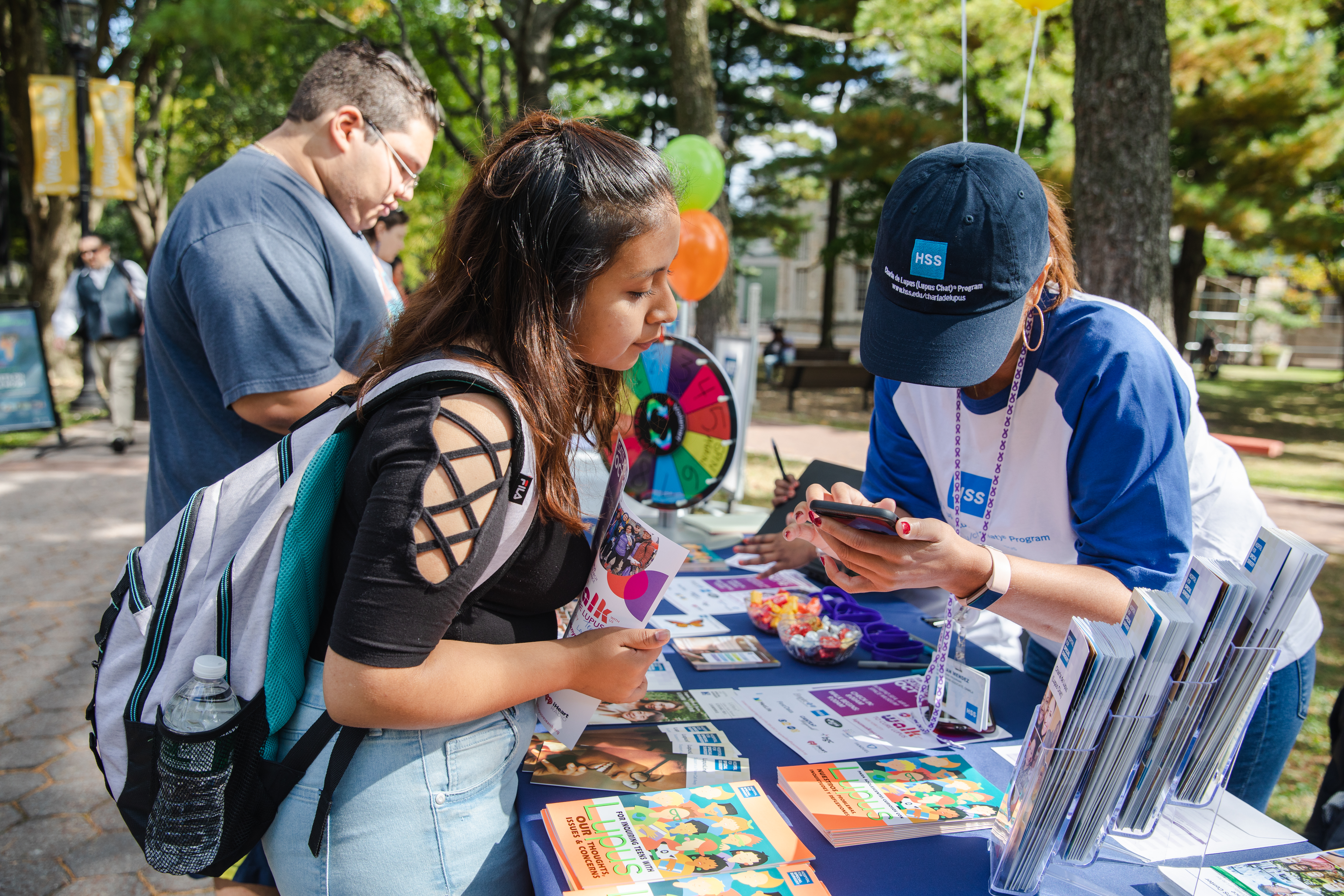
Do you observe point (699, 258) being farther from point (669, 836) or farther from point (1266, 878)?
point (1266, 878)

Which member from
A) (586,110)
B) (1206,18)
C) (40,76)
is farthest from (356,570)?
(586,110)

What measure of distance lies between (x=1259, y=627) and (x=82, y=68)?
32.8ft

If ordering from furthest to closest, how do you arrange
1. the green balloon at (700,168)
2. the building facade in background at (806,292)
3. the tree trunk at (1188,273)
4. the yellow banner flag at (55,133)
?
the building facade in background at (806,292)
the tree trunk at (1188,273)
the yellow banner flag at (55,133)
the green balloon at (700,168)

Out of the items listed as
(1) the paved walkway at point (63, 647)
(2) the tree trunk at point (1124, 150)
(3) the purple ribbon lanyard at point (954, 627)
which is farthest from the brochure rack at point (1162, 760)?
(2) the tree trunk at point (1124, 150)

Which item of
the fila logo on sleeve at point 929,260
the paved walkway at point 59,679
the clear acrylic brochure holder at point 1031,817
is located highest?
the fila logo on sleeve at point 929,260

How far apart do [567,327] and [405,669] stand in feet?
1.63

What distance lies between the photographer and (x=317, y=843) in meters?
1.09

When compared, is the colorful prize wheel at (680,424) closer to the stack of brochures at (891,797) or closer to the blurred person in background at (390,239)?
the blurred person in background at (390,239)

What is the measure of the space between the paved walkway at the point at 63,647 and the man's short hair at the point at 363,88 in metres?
1.17

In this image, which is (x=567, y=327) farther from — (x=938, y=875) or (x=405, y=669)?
(x=938, y=875)

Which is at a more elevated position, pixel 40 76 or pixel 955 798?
pixel 40 76

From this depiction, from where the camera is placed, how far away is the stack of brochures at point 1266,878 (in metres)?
1.07

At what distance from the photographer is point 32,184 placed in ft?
36.9

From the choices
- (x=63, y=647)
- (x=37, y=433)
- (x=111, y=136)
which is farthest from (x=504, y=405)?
(x=111, y=136)
